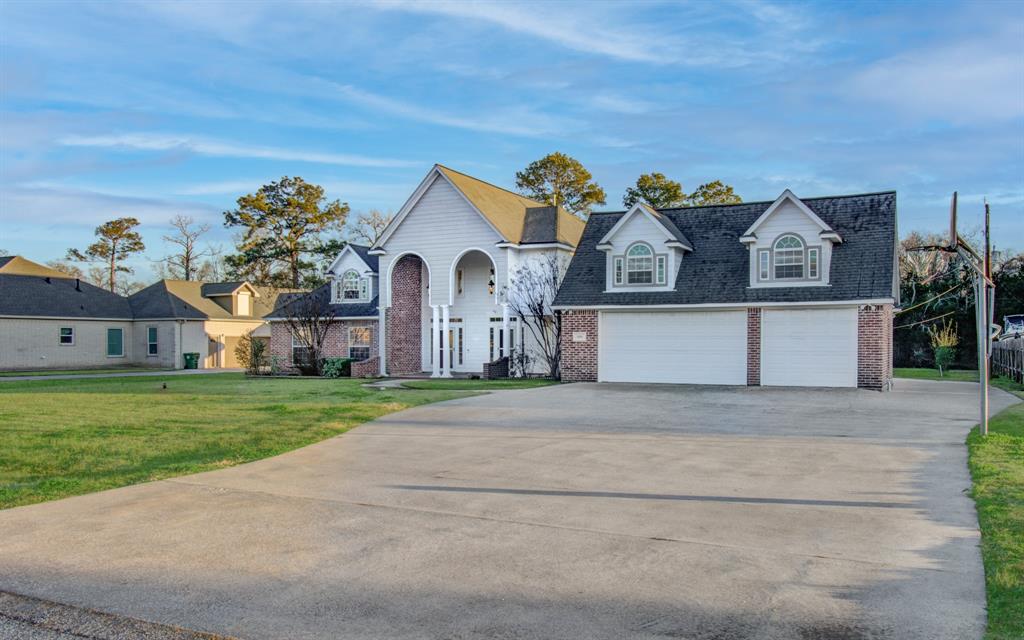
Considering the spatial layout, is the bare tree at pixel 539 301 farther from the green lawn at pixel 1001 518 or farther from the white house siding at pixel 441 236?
the green lawn at pixel 1001 518

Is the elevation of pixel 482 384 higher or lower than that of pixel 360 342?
lower

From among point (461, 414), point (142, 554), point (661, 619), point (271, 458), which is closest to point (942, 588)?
point (661, 619)

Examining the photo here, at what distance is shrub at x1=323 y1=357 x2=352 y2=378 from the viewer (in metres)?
32.5

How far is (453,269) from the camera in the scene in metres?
31.2

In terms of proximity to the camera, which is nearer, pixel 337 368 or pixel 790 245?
pixel 790 245

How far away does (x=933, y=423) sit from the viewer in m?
15.2

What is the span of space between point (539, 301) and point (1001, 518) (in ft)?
75.5

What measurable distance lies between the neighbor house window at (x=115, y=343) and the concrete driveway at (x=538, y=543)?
37827 millimetres

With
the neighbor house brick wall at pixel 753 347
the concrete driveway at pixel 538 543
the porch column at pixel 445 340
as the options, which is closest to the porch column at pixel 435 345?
the porch column at pixel 445 340

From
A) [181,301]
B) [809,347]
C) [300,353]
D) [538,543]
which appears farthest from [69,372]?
[538,543]

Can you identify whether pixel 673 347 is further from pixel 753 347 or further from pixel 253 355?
pixel 253 355

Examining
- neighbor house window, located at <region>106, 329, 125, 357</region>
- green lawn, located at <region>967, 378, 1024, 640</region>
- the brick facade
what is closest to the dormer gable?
green lawn, located at <region>967, 378, 1024, 640</region>

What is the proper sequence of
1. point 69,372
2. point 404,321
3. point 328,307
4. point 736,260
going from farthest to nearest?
point 69,372, point 328,307, point 404,321, point 736,260

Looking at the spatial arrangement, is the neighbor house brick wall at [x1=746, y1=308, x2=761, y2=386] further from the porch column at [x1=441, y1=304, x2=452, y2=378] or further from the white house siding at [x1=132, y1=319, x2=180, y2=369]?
the white house siding at [x1=132, y1=319, x2=180, y2=369]
